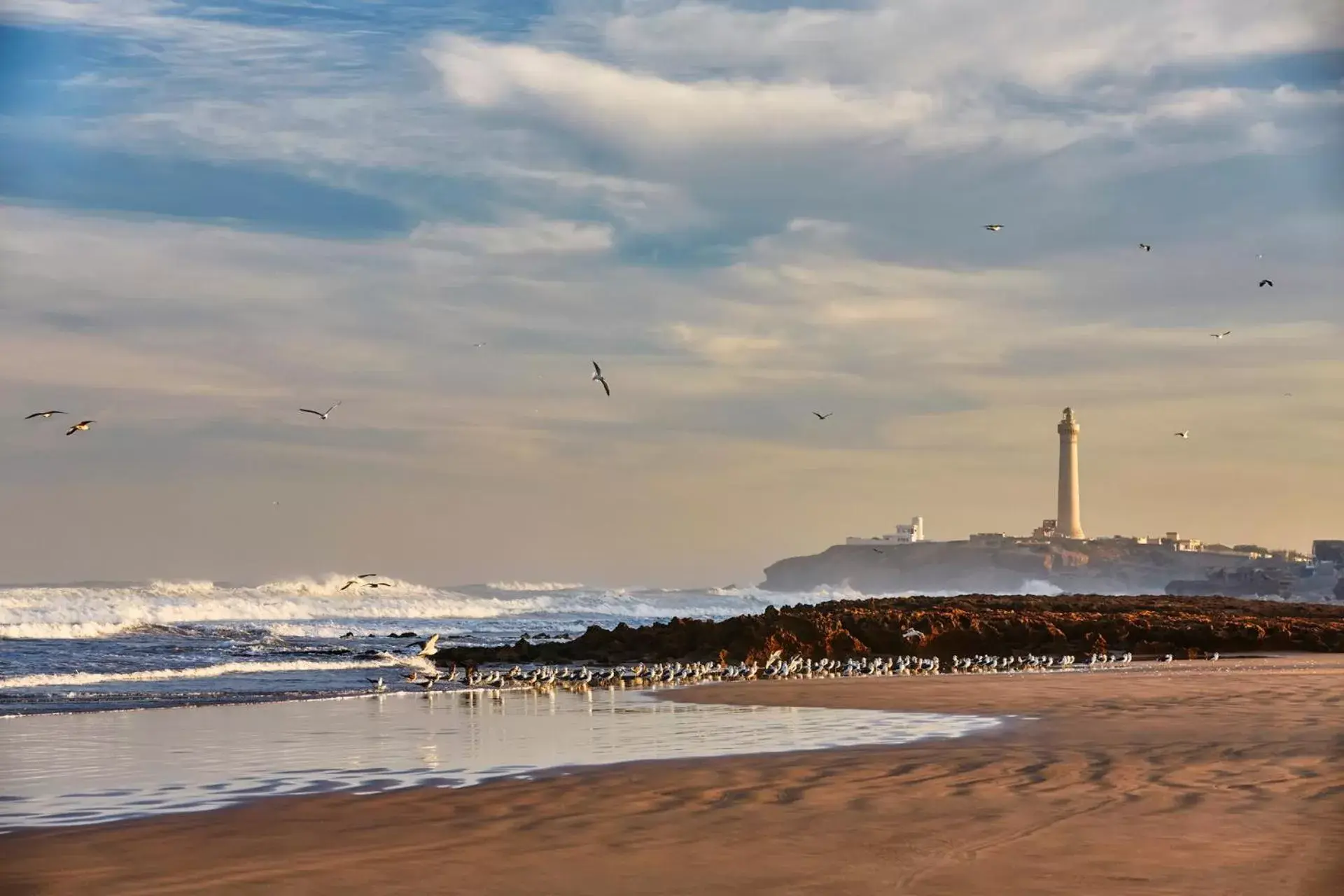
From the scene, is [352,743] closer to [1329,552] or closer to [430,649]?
[430,649]

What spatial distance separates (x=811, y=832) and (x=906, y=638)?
62.6 ft

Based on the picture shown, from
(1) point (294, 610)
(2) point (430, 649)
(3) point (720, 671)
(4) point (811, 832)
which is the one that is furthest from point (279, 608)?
(4) point (811, 832)

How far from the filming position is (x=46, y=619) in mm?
41438

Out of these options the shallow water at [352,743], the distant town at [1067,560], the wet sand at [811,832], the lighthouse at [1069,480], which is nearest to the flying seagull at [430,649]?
the shallow water at [352,743]

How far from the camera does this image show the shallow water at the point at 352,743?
10.0m

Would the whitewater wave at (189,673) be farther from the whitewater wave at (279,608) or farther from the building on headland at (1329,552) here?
the building on headland at (1329,552)

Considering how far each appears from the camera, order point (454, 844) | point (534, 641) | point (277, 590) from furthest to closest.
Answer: point (277, 590) < point (534, 641) < point (454, 844)

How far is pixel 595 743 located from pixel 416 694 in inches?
281

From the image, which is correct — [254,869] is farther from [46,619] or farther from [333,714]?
[46,619]

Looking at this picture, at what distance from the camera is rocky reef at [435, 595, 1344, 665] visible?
26500mm

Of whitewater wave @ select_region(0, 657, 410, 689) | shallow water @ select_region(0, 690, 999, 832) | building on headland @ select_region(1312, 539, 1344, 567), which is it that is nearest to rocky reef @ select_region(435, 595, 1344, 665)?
whitewater wave @ select_region(0, 657, 410, 689)

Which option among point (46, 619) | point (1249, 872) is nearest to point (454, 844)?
point (1249, 872)

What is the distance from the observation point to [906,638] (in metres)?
26.8

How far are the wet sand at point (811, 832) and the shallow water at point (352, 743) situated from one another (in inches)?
30.8
